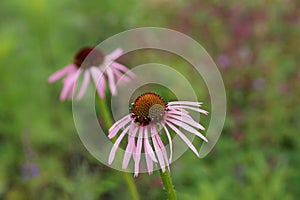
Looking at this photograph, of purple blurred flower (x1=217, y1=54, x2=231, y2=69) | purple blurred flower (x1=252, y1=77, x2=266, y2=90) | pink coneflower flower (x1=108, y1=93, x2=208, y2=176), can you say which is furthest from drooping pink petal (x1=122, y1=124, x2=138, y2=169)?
purple blurred flower (x1=217, y1=54, x2=231, y2=69)

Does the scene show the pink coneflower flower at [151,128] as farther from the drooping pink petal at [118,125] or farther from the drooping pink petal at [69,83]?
the drooping pink petal at [69,83]

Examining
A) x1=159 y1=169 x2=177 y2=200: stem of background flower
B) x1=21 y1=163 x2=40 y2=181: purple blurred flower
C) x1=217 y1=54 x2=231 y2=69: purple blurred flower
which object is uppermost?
x1=217 y1=54 x2=231 y2=69: purple blurred flower

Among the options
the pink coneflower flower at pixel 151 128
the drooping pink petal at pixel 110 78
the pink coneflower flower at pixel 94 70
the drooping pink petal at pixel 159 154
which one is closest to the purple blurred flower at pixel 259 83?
the pink coneflower flower at pixel 94 70

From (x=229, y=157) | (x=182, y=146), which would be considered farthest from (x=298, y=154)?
(x=182, y=146)

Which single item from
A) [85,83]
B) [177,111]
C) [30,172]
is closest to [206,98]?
[30,172]

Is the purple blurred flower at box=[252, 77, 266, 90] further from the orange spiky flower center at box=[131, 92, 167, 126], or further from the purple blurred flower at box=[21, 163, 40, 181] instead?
the orange spiky flower center at box=[131, 92, 167, 126]

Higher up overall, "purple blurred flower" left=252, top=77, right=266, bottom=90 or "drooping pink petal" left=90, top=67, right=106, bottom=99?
"purple blurred flower" left=252, top=77, right=266, bottom=90
